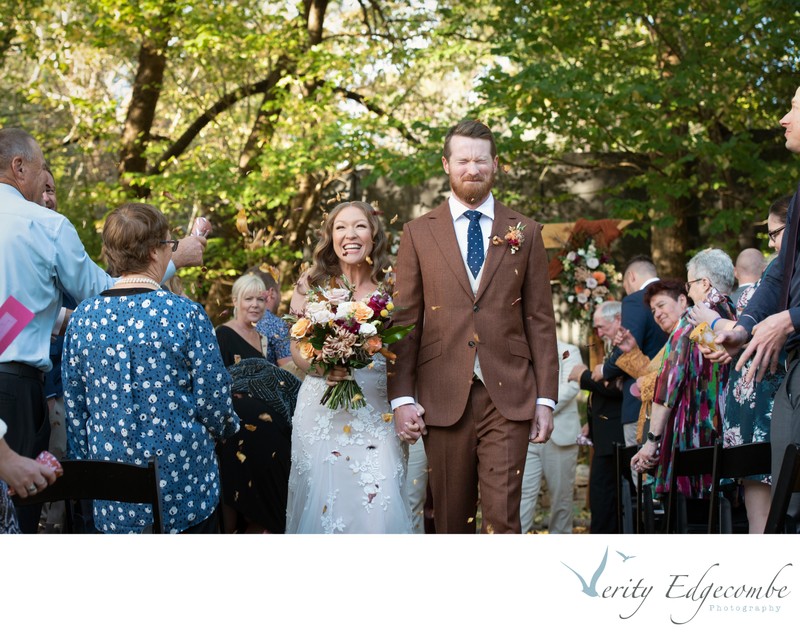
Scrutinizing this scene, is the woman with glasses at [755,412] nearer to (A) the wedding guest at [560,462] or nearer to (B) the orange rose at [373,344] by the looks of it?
(B) the orange rose at [373,344]

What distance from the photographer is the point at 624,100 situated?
10.6 meters

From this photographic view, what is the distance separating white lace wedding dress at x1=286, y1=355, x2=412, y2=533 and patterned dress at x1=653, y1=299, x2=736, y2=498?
1.37 metres

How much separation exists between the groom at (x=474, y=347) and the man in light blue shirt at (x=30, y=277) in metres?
1.43

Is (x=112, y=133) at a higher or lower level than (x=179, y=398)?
higher

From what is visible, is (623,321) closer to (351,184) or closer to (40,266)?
(40,266)

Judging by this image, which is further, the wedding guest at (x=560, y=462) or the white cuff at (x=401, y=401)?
the wedding guest at (x=560, y=462)

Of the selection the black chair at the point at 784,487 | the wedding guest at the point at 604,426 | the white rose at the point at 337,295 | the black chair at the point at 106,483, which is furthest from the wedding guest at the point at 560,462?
the black chair at the point at 106,483

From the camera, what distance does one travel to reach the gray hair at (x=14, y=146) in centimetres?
438

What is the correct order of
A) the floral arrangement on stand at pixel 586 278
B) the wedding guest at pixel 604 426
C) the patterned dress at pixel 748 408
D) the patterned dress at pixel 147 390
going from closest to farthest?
1. the patterned dress at pixel 147 390
2. the patterned dress at pixel 748 408
3. the wedding guest at pixel 604 426
4. the floral arrangement on stand at pixel 586 278

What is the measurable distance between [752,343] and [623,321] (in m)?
4.08

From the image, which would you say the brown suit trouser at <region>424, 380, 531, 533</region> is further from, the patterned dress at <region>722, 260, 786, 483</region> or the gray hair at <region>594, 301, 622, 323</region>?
the gray hair at <region>594, 301, 622, 323</region>

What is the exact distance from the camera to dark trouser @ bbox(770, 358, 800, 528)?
3.13 meters

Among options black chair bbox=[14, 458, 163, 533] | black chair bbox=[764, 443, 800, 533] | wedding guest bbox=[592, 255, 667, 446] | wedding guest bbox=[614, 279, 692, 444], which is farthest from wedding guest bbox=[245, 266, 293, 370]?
black chair bbox=[764, 443, 800, 533]
